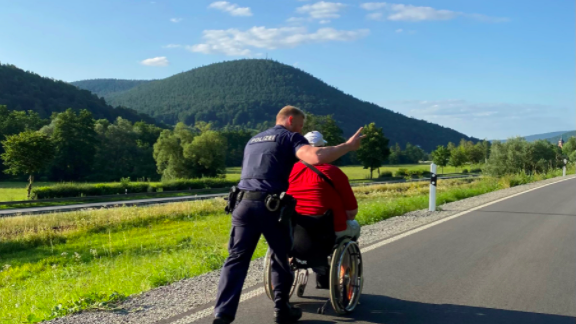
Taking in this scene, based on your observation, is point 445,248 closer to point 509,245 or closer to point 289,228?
point 509,245

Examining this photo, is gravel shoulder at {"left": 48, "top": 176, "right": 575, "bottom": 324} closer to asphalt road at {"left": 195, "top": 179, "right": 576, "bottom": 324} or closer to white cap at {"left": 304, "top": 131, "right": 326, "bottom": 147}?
asphalt road at {"left": 195, "top": 179, "right": 576, "bottom": 324}

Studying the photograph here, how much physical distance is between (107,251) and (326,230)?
12.5 meters

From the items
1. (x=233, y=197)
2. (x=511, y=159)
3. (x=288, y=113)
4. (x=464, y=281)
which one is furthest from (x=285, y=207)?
(x=511, y=159)

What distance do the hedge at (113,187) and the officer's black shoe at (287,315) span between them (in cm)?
3958

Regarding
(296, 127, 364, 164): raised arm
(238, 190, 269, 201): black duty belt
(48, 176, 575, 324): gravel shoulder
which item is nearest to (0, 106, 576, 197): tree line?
(48, 176, 575, 324): gravel shoulder

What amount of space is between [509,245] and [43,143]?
44.5 m

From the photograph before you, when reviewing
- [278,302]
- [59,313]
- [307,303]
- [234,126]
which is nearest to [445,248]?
[307,303]

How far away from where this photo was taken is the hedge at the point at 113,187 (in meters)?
39.5

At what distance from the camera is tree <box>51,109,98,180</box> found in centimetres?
7000

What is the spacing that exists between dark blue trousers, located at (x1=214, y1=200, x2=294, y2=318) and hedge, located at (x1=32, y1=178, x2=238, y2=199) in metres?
39.6

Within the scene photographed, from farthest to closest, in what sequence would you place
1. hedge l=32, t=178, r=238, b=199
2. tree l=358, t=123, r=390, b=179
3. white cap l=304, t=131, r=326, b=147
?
1. tree l=358, t=123, r=390, b=179
2. hedge l=32, t=178, r=238, b=199
3. white cap l=304, t=131, r=326, b=147

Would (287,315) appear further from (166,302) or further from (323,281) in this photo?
(166,302)

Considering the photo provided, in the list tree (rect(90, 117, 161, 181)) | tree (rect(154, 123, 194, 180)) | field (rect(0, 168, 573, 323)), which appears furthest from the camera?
tree (rect(90, 117, 161, 181))

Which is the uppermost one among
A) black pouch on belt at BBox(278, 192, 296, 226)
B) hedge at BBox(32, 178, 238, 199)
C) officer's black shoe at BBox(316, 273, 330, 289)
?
black pouch on belt at BBox(278, 192, 296, 226)
